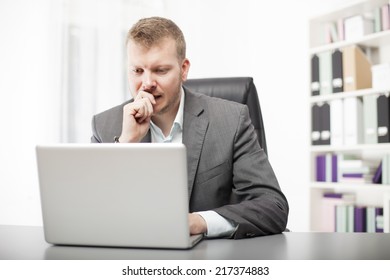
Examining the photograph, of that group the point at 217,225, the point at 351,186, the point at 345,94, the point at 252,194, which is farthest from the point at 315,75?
the point at 217,225

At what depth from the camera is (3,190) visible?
2.70 m

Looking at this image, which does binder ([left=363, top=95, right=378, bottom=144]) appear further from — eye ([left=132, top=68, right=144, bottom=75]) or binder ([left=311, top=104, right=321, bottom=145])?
eye ([left=132, top=68, right=144, bottom=75])

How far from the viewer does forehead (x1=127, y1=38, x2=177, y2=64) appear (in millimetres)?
1369

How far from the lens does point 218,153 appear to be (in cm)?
139

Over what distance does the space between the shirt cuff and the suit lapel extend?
36 cm

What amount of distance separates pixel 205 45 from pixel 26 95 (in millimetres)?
1630

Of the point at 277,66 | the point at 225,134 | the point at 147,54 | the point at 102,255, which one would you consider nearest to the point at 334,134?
the point at 277,66

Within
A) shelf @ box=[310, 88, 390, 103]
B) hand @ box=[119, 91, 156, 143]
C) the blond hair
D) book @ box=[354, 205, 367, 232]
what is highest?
the blond hair

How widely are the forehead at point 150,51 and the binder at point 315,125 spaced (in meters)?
1.83

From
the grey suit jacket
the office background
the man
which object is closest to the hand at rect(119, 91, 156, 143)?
the man

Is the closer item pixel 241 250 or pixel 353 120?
pixel 241 250

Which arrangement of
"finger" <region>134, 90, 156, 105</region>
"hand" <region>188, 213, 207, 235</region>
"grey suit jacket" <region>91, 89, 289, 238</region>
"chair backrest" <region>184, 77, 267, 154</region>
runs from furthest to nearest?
"chair backrest" <region>184, 77, 267, 154</region>, "finger" <region>134, 90, 156, 105</region>, "grey suit jacket" <region>91, 89, 289, 238</region>, "hand" <region>188, 213, 207, 235</region>

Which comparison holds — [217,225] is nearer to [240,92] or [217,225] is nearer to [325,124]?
[240,92]

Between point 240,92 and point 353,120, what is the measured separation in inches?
53.6
